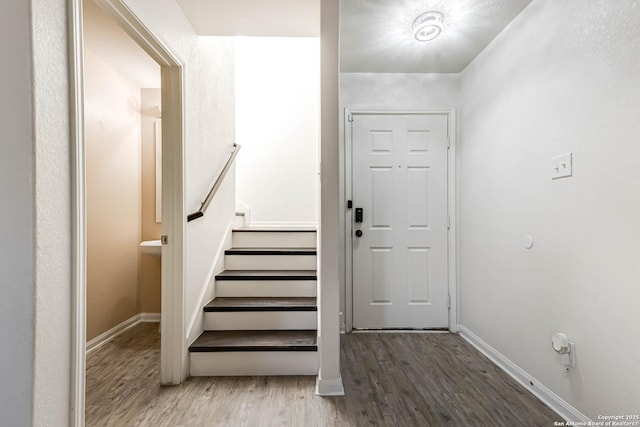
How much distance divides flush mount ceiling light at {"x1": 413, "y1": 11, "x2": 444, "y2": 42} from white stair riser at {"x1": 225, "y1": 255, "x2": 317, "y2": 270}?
1.84 meters

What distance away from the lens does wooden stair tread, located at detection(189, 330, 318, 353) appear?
186 centimetres

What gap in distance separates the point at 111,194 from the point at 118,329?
3.88 ft

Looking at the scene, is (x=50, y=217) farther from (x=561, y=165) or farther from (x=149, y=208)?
(x=561, y=165)

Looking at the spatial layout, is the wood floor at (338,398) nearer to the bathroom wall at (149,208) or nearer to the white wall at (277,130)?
the bathroom wall at (149,208)

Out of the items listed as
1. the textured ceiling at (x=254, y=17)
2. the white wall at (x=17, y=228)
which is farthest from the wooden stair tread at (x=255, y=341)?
the textured ceiling at (x=254, y=17)

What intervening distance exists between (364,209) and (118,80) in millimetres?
2448

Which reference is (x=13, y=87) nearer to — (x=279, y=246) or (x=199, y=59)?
(x=199, y=59)

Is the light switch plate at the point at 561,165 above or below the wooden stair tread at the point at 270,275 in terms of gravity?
above

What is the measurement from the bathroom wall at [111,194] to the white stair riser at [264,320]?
40.4 inches

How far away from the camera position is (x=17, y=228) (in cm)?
90

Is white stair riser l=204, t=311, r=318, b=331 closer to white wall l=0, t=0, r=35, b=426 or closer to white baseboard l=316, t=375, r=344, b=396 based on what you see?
white baseboard l=316, t=375, r=344, b=396

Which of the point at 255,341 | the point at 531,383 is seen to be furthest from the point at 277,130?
the point at 531,383

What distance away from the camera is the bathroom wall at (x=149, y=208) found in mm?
2857

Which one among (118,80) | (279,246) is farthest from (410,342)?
(118,80)
